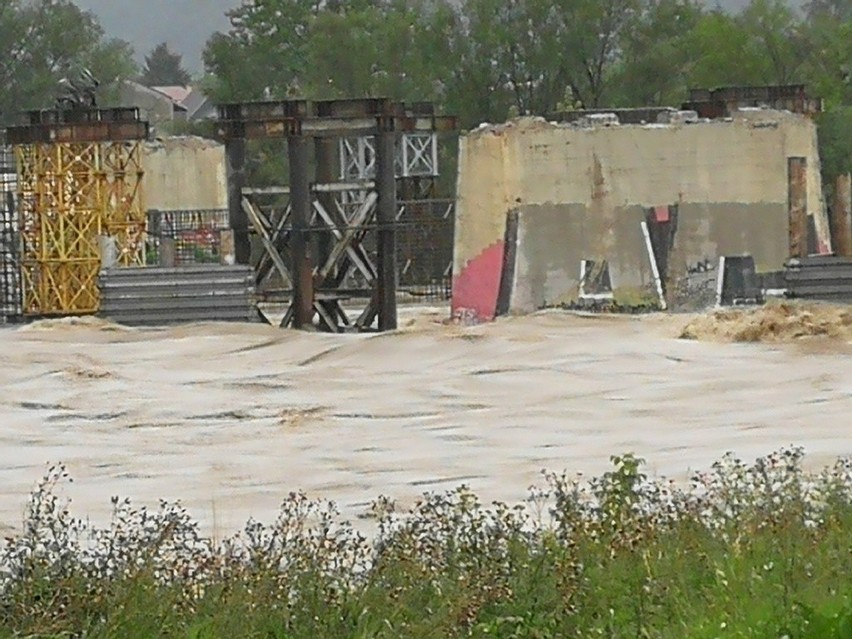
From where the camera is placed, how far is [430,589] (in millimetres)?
8898

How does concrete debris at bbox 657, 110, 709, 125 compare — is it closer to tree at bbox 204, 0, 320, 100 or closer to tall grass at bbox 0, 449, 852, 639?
tall grass at bbox 0, 449, 852, 639

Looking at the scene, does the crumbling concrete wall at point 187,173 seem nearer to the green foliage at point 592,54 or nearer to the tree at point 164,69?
the green foliage at point 592,54

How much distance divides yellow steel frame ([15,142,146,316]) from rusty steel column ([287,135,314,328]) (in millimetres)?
6710

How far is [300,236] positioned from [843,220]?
8535 millimetres

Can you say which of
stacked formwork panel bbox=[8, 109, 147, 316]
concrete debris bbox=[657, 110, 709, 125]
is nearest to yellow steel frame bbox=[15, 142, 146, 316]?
stacked formwork panel bbox=[8, 109, 147, 316]

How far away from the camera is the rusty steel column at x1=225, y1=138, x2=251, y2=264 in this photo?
1184 inches

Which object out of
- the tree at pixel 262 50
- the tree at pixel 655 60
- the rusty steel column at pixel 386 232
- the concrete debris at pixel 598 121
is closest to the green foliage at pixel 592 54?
the tree at pixel 655 60

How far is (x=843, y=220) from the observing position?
102 feet

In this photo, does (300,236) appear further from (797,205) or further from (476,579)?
(476,579)

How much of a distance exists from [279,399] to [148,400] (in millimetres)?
1377

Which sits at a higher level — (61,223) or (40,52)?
(40,52)

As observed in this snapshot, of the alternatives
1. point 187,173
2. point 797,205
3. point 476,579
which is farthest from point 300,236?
point 476,579

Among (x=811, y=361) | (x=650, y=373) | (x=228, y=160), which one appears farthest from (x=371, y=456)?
(x=228, y=160)

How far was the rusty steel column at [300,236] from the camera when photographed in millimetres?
28672
